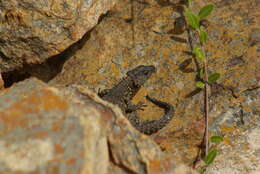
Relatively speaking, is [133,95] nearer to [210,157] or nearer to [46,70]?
[46,70]

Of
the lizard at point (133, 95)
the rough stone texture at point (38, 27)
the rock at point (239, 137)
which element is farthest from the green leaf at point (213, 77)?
the rough stone texture at point (38, 27)

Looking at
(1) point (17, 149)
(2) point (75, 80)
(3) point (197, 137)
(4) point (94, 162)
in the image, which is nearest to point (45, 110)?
(1) point (17, 149)

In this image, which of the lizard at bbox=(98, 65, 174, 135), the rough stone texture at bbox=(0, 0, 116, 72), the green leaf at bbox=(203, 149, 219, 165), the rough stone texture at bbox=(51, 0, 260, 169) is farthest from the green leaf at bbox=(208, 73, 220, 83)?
the rough stone texture at bbox=(0, 0, 116, 72)

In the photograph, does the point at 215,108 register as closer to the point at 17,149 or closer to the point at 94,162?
the point at 94,162

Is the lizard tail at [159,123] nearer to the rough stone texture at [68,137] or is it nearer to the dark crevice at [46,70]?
the rough stone texture at [68,137]

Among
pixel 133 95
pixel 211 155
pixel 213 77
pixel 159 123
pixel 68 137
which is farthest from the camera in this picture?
pixel 133 95

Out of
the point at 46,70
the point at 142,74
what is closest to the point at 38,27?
the point at 46,70
